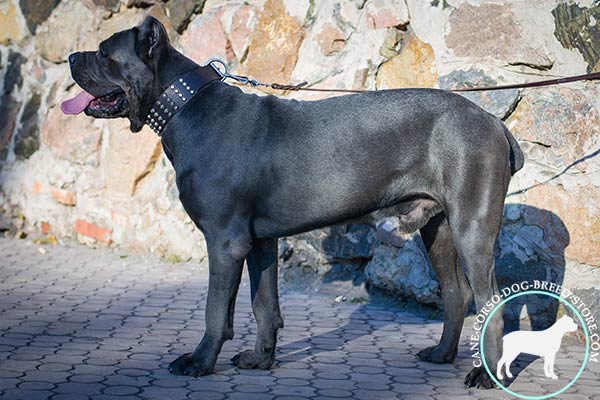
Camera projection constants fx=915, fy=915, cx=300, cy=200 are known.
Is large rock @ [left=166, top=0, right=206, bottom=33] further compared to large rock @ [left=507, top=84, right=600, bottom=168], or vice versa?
large rock @ [left=166, top=0, right=206, bottom=33]

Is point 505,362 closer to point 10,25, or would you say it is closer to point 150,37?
point 150,37

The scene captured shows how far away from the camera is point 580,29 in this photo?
536 cm

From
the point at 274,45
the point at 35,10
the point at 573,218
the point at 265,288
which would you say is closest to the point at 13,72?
the point at 35,10

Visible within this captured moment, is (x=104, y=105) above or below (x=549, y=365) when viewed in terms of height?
above

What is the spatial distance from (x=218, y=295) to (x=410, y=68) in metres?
2.44

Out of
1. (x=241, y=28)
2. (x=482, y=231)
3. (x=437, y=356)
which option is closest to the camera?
(x=482, y=231)

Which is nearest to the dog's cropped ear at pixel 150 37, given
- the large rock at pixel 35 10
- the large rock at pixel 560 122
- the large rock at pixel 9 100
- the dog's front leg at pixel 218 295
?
the dog's front leg at pixel 218 295

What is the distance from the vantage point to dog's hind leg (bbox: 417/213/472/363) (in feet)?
15.7

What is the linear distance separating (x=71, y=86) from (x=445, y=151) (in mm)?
4942

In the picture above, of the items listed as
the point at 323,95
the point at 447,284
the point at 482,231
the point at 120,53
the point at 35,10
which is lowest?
the point at 447,284

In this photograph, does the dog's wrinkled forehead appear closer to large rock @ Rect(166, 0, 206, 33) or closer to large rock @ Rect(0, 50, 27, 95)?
large rock @ Rect(166, 0, 206, 33)

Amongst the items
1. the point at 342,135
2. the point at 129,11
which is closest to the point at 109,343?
the point at 342,135

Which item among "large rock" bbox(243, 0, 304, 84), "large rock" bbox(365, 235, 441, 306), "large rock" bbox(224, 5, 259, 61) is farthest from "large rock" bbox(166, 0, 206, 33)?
"large rock" bbox(365, 235, 441, 306)

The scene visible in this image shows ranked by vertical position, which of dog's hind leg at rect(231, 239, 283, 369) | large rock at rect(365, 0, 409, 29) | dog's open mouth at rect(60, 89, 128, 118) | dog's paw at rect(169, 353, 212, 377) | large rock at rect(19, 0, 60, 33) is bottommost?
dog's paw at rect(169, 353, 212, 377)
